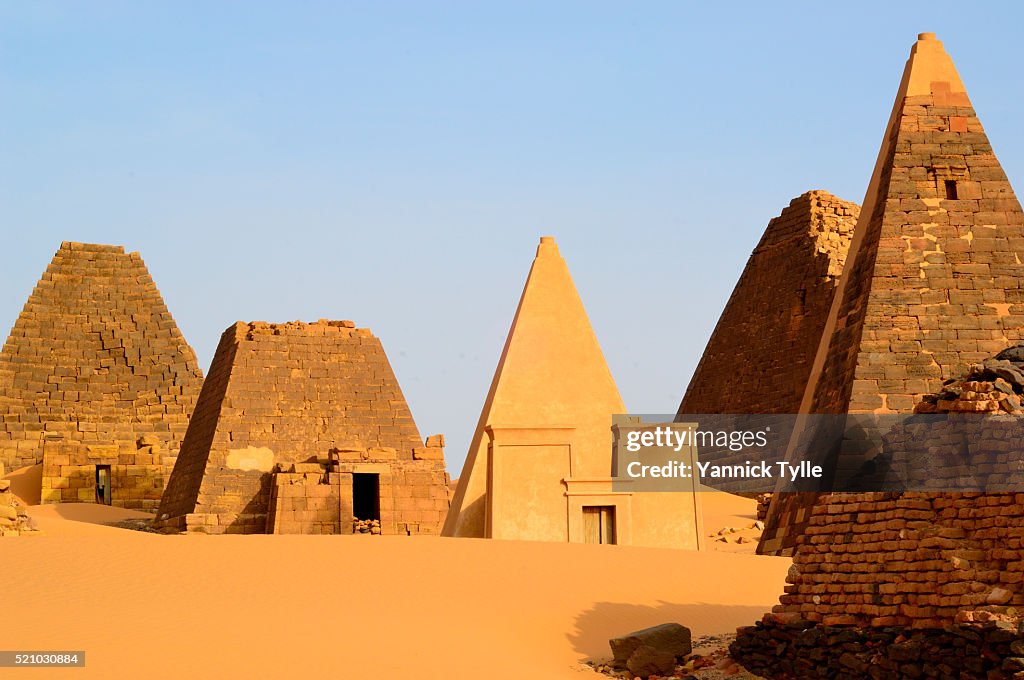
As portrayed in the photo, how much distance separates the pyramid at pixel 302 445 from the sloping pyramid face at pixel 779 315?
9173 millimetres

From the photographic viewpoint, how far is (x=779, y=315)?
3350 centimetres

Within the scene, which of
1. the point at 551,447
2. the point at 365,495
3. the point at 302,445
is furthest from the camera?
the point at 365,495

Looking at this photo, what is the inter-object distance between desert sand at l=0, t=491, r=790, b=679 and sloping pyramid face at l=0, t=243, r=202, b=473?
734 inches

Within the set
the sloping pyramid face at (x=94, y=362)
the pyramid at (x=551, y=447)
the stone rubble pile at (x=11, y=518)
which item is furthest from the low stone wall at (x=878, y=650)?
→ the sloping pyramid face at (x=94, y=362)

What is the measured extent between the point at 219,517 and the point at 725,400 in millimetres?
13298

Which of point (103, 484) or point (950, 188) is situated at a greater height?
point (950, 188)

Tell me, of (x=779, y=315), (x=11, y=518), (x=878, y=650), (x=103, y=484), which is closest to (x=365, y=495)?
(x=11, y=518)

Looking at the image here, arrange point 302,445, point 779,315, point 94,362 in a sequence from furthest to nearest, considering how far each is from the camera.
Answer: point 94,362, point 779,315, point 302,445

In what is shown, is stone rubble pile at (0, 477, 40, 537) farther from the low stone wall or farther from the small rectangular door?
the low stone wall

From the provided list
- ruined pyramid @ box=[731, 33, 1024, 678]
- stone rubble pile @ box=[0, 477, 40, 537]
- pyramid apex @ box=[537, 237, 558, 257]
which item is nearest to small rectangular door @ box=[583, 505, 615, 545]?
pyramid apex @ box=[537, 237, 558, 257]

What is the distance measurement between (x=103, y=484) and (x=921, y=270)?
21.5 m

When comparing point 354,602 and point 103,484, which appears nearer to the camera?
point 354,602

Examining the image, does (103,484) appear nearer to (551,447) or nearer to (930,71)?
(551,447)

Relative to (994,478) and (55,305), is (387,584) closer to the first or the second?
(994,478)
